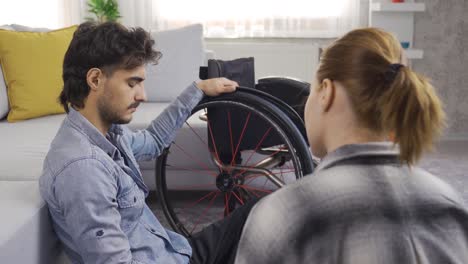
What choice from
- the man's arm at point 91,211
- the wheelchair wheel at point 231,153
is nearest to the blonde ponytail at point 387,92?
the man's arm at point 91,211

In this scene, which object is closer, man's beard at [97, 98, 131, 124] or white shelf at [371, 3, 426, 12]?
man's beard at [97, 98, 131, 124]

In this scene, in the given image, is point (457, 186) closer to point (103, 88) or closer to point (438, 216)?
point (103, 88)

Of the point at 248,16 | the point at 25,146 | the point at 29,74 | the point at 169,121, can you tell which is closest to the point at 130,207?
the point at 169,121

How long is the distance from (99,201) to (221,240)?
37 cm

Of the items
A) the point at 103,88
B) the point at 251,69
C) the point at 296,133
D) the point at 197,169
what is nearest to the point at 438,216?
the point at 103,88

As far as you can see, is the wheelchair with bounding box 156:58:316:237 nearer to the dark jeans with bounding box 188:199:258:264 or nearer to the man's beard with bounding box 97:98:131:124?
the dark jeans with bounding box 188:199:258:264

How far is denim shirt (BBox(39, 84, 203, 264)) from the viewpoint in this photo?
115cm

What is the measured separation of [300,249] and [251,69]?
1.34m

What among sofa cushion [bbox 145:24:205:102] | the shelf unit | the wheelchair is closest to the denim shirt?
the wheelchair

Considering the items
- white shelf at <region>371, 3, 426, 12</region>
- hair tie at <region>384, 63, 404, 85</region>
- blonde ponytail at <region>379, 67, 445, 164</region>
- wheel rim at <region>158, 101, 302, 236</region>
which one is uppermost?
white shelf at <region>371, 3, 426, 12</region>

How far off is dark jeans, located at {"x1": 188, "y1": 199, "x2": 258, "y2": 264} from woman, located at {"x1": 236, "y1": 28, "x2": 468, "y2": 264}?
0.66 metres

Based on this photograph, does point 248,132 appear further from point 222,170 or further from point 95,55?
point 95,55

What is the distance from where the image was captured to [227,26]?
13.8 ft

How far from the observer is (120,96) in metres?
1.35
